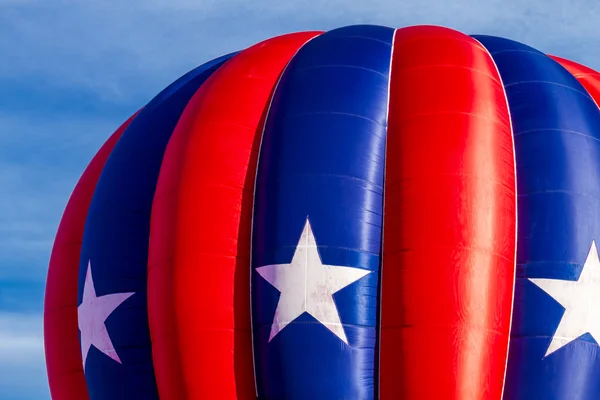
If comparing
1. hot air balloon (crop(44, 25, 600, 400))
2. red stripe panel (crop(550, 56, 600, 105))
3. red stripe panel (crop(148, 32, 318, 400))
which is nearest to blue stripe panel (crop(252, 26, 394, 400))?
hot air balloon (crop(44, 25, 600, 400))

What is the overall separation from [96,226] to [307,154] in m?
3.29

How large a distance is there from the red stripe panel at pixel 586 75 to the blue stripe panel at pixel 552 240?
5.30ft

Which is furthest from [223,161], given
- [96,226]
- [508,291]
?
[508,291]

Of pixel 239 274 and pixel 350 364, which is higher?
pixel 239 274

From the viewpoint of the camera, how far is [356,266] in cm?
1416

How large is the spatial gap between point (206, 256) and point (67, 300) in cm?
353

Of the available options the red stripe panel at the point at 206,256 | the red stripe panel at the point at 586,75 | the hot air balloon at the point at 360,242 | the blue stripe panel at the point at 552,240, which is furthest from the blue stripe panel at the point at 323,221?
the red stripe panel at the point at 586,75

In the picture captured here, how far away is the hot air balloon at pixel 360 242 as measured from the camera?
552 inches

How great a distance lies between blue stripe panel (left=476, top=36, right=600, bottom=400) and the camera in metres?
14.2

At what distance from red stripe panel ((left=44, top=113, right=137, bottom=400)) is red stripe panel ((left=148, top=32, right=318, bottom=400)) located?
2.53 meters

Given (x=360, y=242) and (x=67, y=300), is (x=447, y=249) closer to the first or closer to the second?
(x=360, y=242)

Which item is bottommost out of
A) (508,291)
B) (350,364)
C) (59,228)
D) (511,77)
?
(350,364)

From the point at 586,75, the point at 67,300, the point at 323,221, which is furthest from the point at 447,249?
the point at 67,300

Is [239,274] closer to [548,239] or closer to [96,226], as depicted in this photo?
[96,226]
